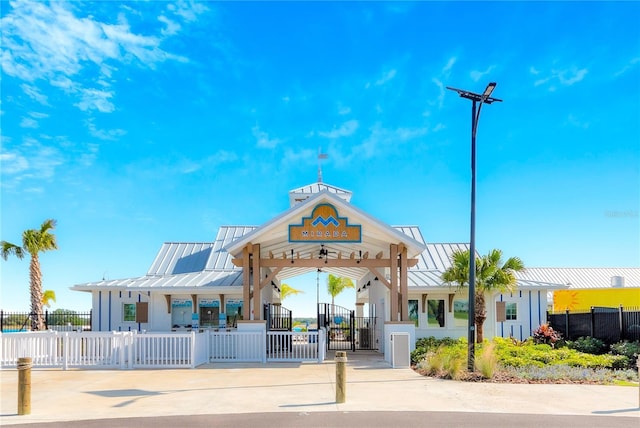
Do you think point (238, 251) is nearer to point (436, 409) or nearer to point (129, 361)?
point (129, 361)

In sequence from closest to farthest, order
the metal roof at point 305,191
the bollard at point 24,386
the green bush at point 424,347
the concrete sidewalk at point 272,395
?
the bollard at point 24,386, the concrete sidewalk at point 272,395, the green bush at point 424,347, the metal roof at point 305,191

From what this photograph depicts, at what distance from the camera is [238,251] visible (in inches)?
810

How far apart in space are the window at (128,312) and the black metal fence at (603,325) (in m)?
17.4

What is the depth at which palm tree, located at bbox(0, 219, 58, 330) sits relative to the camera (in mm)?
34312

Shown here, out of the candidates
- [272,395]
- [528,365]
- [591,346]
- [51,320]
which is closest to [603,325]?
[591,346]

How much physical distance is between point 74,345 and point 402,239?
33.7 ft

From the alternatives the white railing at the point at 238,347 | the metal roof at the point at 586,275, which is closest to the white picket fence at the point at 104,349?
the white railing at the point at 238,347

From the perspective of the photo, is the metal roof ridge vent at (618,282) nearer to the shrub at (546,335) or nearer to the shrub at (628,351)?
the shrub at (546,335)

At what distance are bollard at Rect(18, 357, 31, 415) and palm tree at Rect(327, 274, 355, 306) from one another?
50933 mm

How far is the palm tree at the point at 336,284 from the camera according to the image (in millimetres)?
61750

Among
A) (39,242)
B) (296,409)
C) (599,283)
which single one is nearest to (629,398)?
(296,409)

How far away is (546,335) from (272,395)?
1514 centimetres

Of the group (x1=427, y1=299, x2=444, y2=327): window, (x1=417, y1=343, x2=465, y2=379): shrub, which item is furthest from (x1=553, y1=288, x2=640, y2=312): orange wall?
(x1=417, y1=343, x2=465, y2=379): shrub

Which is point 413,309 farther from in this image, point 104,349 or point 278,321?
point 104,349
